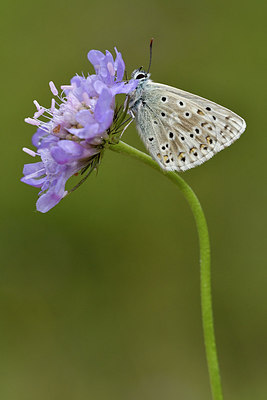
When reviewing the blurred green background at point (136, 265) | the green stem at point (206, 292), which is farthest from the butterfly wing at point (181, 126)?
the blurred green background at point (136, 265)

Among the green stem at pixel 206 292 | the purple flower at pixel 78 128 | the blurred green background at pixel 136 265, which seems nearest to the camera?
the green stem at pixel 206 292

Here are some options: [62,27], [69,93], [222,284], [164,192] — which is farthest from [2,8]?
[69,93]

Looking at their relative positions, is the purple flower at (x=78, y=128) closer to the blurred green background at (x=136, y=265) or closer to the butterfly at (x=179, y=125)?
the butterfly at (x=179, y=125)

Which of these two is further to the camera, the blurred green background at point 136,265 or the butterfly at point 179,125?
the blurred green background at point 136,265

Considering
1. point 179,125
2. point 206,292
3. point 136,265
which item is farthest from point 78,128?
point 136,265

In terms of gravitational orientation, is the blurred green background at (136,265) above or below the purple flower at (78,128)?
below

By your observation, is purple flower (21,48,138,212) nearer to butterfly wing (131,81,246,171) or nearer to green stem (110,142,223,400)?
butterfly wing (131,81,246,171)

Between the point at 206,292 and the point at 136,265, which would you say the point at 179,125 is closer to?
the point at 206,292

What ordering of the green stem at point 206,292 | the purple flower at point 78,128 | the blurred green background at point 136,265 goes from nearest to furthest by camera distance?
the green stem at point 206,292
the purple flower at point 78,128
the blurred green background at point 136,265
